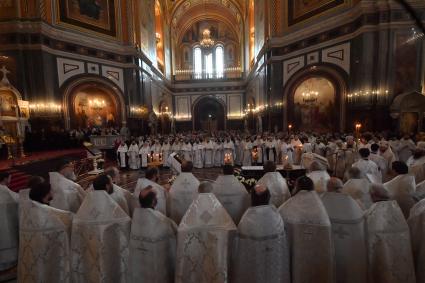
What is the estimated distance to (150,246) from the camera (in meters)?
2.91

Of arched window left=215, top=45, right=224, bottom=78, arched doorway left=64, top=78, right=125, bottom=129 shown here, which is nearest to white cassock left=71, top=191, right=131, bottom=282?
arched doorway left=64, top=78, right=125, bottom=129

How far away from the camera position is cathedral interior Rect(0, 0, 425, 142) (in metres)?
14.2

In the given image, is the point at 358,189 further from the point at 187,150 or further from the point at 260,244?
the point at 187,150

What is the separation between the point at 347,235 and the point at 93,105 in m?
20.1

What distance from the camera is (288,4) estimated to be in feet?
63.6

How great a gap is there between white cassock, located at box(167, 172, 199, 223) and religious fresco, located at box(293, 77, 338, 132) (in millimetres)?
15719

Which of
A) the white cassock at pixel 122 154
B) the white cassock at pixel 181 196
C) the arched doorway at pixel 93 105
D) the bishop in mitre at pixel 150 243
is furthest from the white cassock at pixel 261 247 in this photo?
the arched doorway at pixel 93 105

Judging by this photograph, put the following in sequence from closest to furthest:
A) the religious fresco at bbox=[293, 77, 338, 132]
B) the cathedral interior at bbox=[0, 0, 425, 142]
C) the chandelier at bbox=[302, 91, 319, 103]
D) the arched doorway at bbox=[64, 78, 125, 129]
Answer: the cathedral interior at bbox=[0, 0, 425, 142], the religious fresco at bbox=[293, 77, 338, 132], the arched doorway at bbox=[64, 78, 125, 129], the chandelier at bbox=[302, 91, 319, 103]

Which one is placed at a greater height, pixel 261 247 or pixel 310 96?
pixel 310 96

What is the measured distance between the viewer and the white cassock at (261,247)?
2.70 meters

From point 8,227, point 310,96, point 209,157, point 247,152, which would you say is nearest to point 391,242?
point 8,227

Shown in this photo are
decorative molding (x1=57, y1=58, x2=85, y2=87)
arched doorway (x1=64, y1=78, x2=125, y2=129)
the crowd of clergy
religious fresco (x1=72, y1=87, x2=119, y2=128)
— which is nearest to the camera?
the crowd of clergy

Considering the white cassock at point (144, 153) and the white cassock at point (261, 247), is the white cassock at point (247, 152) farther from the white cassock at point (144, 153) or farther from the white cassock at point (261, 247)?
the white cassock at point (261, 247)

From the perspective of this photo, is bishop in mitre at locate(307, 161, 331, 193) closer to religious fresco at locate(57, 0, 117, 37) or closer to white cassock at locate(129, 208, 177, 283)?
white cassock at locate(129, 208, 177, 283)
